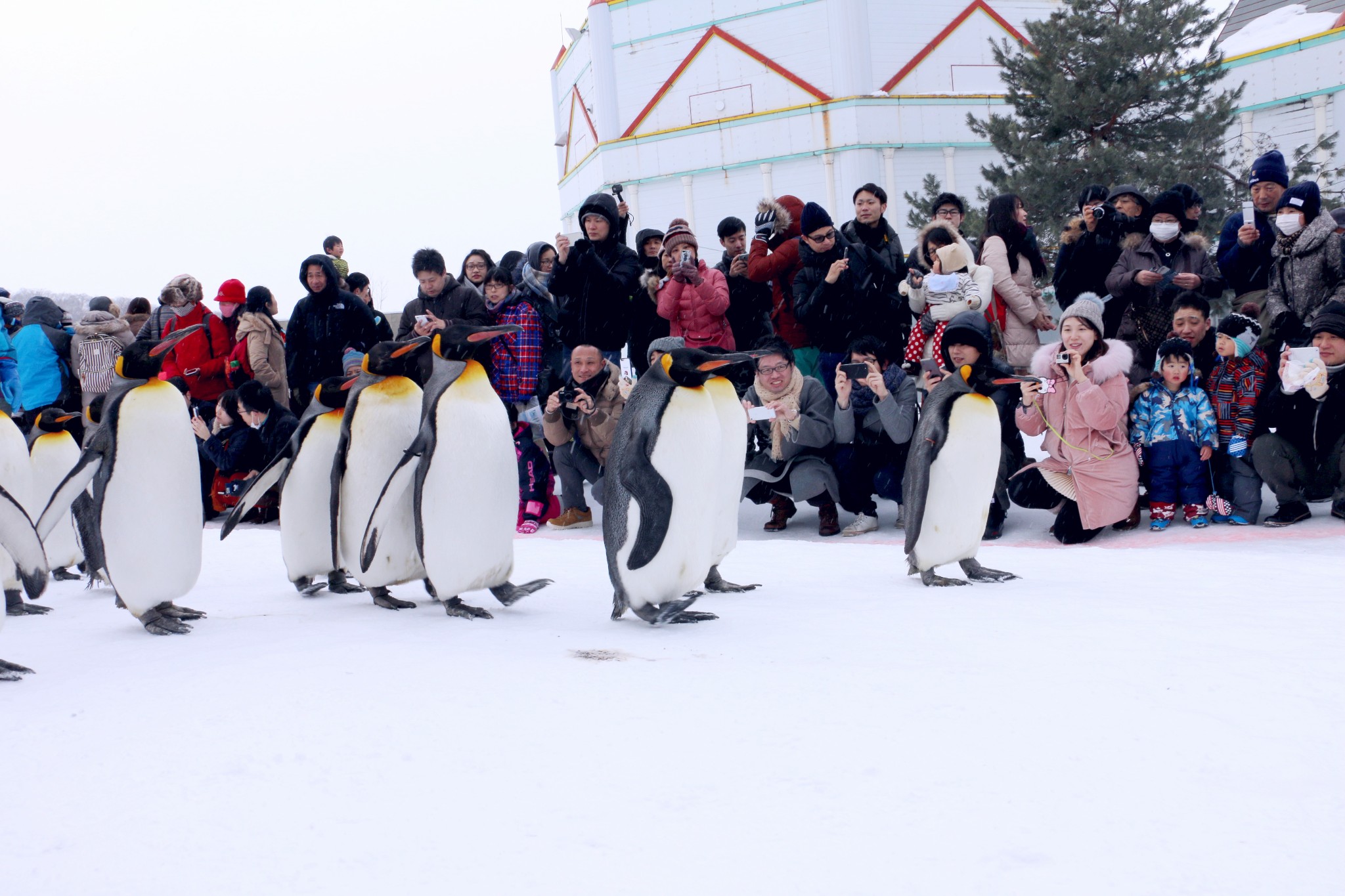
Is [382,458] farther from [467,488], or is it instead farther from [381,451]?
[467,488]

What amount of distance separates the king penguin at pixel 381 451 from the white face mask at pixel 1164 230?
167 inches

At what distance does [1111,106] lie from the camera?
499 inches

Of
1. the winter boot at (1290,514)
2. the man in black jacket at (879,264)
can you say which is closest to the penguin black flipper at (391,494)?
the man in black jacket at (879,264)

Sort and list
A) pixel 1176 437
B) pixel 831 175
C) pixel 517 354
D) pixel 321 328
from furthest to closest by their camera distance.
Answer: pixel 831 175 → pixel 321 328 → pixel 517 354 → pixel 1176 437

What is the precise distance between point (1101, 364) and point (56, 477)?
15.5 ft

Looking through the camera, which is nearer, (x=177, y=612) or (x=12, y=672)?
(x=12, y=672)

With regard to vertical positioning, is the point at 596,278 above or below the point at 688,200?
below

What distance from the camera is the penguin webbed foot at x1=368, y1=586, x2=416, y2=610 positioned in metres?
3.53

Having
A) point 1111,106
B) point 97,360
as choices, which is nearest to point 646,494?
point 97,360

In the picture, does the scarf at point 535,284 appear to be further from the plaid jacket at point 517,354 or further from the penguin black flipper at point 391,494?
the penguin black flipper at point 391,494

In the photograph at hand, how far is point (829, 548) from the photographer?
5.25m

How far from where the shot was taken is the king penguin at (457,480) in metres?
3.26

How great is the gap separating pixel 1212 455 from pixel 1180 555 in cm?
114

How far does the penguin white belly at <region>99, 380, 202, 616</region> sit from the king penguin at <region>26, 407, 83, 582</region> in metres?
1.60
